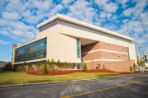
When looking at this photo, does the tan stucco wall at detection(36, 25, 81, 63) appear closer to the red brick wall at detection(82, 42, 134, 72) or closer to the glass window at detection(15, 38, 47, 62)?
the glass window at detection(15, 38, 47, 62)

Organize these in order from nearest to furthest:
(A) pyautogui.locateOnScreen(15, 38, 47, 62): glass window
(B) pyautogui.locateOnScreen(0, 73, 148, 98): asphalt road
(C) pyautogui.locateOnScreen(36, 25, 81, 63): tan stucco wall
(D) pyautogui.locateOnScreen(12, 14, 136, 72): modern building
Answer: (B) pyautogui.locateOnScreen(0, 73, 148, 98): asphalt road < (C) pyautogui.locateOnScreen(36, 25, 81, 63): tan stucco wall < (D) pyautogui.locateOnScreen(12, 14, 136, 72): modern building < (A) pyautogui.locateOnScreen(15, 38, 47, 62): glass window

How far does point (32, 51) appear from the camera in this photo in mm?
47719

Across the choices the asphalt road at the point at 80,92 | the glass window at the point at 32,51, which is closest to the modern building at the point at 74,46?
the glass window at the point at 32,51

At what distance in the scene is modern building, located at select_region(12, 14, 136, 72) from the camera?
131ft

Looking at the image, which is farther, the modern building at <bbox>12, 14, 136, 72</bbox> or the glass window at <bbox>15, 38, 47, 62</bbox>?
the glass window at <bbox>15, 38, 47, 62</bbox>

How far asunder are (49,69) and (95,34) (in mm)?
22629

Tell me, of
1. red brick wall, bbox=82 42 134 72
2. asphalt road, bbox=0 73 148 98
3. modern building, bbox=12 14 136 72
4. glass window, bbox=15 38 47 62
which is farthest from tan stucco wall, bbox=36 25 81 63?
asphalt road, bbox=0 73 148 98

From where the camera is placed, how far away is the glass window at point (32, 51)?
42.4m

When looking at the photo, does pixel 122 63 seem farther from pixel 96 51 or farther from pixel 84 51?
pixel 84 51

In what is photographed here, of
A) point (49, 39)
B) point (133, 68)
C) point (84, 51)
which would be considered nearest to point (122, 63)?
point (133, 68)

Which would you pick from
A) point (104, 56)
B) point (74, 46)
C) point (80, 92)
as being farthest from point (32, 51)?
point (80, 92)

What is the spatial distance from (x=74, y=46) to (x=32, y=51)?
592 inches

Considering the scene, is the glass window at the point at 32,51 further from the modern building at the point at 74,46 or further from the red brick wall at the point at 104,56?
the red brick wall at the point at 104,56

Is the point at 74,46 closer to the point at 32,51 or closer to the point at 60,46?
the point at 60,46
